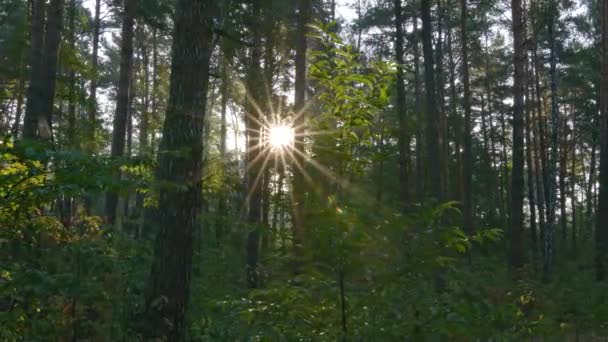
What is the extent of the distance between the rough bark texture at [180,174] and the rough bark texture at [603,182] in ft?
44.1

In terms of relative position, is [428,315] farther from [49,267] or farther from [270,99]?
[270,99]

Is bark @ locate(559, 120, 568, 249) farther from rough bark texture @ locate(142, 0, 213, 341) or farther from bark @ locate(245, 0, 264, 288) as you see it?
rough bark texture @ locate(142, 0, 213, 341)

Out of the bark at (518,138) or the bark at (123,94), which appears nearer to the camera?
the bark at (518,138)

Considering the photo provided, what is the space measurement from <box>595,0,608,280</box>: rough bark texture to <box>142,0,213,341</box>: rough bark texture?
1344 centimetres

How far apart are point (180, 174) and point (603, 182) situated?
14432mm

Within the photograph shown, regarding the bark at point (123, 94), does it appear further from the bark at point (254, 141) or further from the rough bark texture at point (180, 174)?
the rough bark texture at point (180, 174)

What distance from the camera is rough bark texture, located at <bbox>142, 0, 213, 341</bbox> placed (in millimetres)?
5375

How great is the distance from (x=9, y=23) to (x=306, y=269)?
2394 centimetres

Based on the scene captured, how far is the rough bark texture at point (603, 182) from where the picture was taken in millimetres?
14930

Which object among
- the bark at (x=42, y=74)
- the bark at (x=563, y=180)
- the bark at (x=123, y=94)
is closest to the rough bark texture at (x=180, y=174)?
the bark at (x=42, y=74)

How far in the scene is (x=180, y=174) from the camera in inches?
219

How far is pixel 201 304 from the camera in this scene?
6.30 metres

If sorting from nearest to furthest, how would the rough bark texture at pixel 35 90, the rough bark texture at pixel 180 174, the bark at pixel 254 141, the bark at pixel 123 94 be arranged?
the rough bark texture at pixel 180 174 < the rough bark texture at pixel 35 90 < the bark at pixel 254 141 < the bark at pixel 123 94

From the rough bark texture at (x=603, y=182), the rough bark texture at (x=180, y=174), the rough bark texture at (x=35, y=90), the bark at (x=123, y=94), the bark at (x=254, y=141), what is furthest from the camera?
the rough bark texture at (x=603, y=182)
